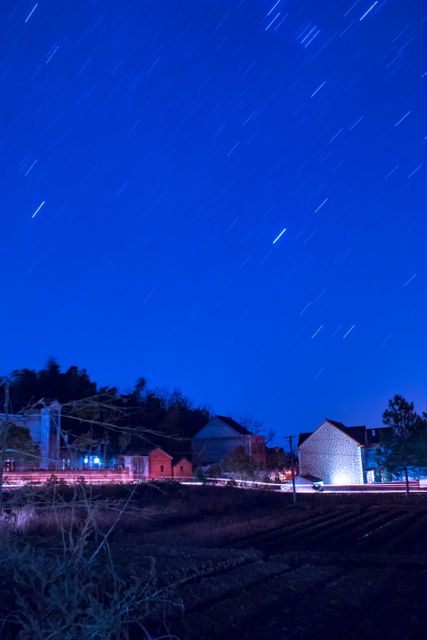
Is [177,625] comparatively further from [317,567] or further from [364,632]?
[317,567]

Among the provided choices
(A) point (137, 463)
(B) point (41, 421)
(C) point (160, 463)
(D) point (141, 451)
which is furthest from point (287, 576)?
(C) point (160, 463)

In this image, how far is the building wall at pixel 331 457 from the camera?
54.8 meters

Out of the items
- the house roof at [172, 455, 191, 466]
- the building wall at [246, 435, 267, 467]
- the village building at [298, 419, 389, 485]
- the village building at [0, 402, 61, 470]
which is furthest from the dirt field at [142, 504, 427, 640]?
the building wall at [246, 435, 267, 467]

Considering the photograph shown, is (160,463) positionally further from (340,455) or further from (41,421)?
(41,421)

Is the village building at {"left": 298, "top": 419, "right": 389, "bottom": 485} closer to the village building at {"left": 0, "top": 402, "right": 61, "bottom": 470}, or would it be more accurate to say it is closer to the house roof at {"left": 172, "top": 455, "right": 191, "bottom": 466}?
the house roof at {"left": 172, "top": 455, "right": 191, "bottom": 466}

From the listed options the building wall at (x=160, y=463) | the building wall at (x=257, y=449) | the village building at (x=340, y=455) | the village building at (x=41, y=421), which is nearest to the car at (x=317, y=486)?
the village building at (x=340, y=455)

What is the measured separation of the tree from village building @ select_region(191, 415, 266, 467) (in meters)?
15.3

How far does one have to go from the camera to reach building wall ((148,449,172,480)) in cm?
5288

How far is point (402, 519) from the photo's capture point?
27.2 meters

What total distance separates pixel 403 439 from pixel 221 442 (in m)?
19.7

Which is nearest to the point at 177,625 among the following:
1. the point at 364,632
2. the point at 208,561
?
the point at 364,632

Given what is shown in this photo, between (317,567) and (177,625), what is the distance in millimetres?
6141

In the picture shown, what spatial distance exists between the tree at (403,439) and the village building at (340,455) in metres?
2.94

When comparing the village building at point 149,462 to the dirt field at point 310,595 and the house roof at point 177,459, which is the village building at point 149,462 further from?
the dirt field at point 310,595
